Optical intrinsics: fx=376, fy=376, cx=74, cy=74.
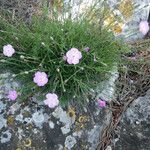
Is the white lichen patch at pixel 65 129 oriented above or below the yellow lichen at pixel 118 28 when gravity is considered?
below

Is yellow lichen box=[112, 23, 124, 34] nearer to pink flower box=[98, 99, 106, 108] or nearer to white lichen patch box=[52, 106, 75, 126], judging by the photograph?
pink flower box=[98, 99, 106, 108]

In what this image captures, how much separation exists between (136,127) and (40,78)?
0.76 metres

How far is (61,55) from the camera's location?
262cm

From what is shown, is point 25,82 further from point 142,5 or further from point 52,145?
point 142,5

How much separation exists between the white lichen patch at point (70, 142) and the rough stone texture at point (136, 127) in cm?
30

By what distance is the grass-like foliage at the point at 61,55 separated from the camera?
259 cm

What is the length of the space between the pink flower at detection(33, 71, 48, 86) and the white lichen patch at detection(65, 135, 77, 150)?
1.36ft

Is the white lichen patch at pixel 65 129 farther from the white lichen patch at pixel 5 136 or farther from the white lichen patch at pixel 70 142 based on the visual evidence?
the white lichen patch at pixel 5 136

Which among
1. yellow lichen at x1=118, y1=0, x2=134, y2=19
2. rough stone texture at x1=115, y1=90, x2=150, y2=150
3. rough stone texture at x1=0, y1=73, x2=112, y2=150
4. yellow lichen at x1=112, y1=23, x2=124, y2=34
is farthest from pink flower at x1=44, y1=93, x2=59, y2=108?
yellow lichen at x1=118, y1=0, x2=134, y2=19

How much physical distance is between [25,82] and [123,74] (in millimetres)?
779

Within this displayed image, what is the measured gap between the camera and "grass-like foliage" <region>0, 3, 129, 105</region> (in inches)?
102

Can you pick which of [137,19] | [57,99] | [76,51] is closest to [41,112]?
[57,99]

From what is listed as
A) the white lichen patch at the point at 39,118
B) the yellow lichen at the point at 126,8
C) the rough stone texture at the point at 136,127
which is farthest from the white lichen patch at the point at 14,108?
the yellow lichen at the point at 126,8

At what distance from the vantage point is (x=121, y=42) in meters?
2.81
